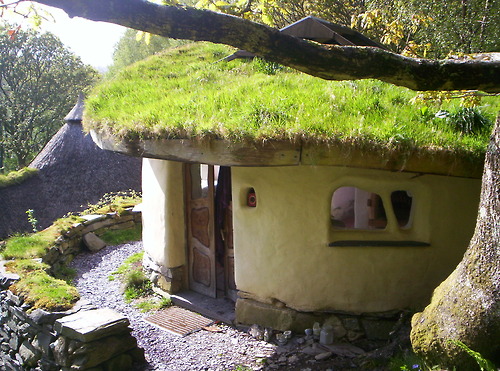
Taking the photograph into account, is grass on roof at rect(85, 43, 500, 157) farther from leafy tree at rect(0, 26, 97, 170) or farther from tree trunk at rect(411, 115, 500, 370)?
leafy tree at rect(0, 26, 97, 170)

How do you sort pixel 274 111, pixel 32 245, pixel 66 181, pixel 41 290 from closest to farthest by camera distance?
pixel 274 111, pixel 41 290, pixel 32 245, pixel 66 181

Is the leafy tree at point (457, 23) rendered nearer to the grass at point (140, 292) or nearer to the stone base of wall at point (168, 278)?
the stone base of wall at point (168, 278)

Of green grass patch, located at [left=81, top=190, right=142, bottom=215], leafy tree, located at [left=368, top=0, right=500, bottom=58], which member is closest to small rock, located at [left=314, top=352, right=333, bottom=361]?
green grass patch, located at [left=81, top=190, right=142, bottom=215]

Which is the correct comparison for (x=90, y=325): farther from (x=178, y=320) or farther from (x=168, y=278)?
(x=168, y=278)

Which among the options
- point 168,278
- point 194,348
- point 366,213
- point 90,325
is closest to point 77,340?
point 90,325

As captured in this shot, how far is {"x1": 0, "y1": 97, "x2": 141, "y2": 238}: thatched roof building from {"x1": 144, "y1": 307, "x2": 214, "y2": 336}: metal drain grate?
290 inches

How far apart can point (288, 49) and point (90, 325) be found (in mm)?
3761

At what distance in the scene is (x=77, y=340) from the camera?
495 centimetres

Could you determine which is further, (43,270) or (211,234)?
(43,270)

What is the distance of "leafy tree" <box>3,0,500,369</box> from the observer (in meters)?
2.49

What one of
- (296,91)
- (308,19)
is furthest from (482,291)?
(308,19)

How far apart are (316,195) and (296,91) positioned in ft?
4.73

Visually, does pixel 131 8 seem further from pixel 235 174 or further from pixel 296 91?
pixel 296 91

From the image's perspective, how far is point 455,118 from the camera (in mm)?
4980
